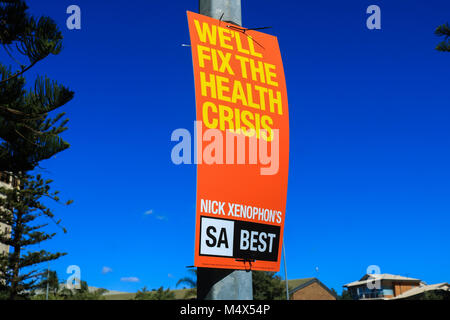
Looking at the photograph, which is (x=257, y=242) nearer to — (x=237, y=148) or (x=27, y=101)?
(x=237, y=148)

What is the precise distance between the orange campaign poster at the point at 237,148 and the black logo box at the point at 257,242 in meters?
0.01

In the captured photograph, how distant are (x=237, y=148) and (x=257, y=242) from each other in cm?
121

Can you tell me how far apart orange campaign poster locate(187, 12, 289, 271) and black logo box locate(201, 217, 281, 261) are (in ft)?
0.04

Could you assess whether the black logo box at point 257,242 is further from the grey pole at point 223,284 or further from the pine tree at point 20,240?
the pine tree at point 20,240

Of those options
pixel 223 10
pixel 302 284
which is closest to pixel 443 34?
pixel 223 10

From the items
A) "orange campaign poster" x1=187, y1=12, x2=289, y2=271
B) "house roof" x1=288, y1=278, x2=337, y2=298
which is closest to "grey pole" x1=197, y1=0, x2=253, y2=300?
"orange campaign poster" x1=187, y1=12, x2=289, y2=271

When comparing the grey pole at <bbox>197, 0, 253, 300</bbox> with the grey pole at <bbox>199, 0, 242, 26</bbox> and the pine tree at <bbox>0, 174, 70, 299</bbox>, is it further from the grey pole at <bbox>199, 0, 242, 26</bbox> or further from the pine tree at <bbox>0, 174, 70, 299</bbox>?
the pine tree at <bbox>0, 174, 70, 299</bbox>

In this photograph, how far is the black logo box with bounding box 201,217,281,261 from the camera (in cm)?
529

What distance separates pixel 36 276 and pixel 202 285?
3091 centimetres

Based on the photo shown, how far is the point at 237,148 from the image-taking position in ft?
17.4

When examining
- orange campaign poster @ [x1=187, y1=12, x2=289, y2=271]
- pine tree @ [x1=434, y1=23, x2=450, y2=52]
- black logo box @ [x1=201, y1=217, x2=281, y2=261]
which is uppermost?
pine tree @ [x1=434, y1=23, x2=450, y2=52]

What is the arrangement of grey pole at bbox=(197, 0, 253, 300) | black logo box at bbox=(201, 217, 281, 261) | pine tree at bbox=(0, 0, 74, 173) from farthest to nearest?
pine tree at bbox=(0, 0, 74, 173), black logo box at bbox=(201, 217, 281, 261), grey pole at bbox=(197, 0, 253, 300)
